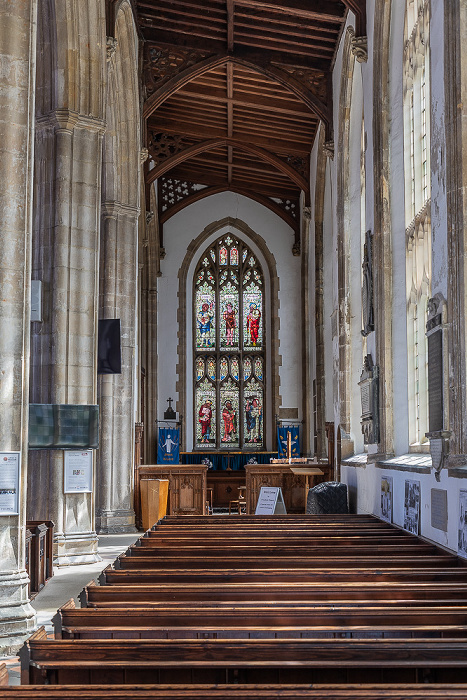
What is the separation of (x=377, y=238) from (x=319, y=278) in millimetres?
7233

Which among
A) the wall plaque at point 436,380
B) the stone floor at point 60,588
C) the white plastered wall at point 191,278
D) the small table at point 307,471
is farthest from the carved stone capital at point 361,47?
the white plastered wall at point 191,278

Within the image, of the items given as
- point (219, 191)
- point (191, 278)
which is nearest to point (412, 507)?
point (191, 278)

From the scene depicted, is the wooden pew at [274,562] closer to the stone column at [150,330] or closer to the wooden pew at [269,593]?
the wooden pew at [269,593]

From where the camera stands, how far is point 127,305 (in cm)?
1215

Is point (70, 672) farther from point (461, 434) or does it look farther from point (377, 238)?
point (377, 238)

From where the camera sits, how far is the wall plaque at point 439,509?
17.0 ft

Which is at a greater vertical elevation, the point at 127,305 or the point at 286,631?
the point at 127,305

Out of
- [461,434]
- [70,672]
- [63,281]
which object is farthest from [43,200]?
[70,672]

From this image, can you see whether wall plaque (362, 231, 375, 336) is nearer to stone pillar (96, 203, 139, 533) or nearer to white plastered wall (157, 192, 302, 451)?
stone pillar (96, 203, 139, 533)

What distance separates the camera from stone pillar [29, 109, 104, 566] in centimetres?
830

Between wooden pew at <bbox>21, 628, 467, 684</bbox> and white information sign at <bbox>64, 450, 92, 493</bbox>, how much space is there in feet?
19.1

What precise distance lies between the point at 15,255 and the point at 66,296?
126 inches

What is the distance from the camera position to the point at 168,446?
1770cm

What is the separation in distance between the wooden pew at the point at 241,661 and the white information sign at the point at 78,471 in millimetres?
5831
